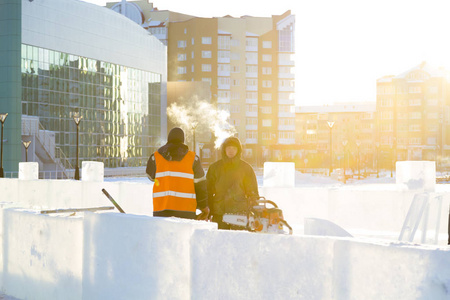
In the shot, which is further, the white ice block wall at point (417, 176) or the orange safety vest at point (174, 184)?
the white ice block wall at point (417, 176)

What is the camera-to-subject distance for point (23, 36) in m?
59.0

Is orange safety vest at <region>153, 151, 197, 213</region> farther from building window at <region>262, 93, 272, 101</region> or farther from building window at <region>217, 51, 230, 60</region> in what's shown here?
building window at <region>262, 93, 272, 101</region>

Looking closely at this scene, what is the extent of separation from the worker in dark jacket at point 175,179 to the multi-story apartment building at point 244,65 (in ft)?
320

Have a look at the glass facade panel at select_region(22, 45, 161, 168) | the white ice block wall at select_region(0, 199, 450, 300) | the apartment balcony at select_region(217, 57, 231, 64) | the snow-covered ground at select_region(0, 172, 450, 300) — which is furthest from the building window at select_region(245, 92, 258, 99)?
the snow-covered ground at select_region(0, 172, 450, 300)

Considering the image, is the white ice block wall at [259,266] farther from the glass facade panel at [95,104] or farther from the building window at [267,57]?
the building window at [267,57]

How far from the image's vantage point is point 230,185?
6.93 meters

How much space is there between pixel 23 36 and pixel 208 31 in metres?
49.8

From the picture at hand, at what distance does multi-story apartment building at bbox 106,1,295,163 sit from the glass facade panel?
24257 millimetres

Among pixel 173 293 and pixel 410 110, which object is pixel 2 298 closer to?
pixel 173 293

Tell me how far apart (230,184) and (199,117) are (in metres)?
89.5

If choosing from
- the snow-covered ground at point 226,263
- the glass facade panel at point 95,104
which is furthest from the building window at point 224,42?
the snow-covered ground at point 226,263

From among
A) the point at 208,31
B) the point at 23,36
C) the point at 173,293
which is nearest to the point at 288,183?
the point at 173,293

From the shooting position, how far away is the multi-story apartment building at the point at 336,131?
11400cm

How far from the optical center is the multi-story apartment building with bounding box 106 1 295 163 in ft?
346
